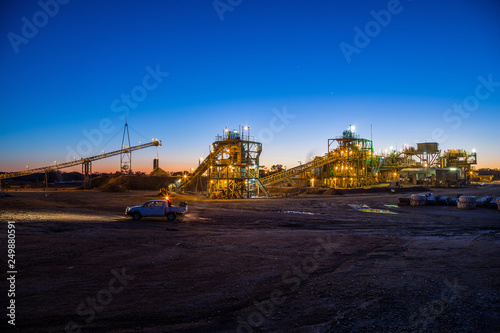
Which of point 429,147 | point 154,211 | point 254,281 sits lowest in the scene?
point 254,281

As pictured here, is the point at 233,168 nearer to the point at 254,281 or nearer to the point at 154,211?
the point at 154,211

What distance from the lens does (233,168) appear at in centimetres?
4200

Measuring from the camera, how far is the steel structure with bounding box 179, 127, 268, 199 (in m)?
41.4

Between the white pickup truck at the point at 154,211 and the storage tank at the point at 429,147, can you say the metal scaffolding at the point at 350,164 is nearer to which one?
A: the storage tank at the point at 429,147

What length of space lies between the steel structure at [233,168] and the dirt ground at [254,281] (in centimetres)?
2602

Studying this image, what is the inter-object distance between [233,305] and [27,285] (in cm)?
550

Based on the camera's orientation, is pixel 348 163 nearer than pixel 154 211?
No

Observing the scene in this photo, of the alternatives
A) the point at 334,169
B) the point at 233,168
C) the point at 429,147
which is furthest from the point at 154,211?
the point at 429,147

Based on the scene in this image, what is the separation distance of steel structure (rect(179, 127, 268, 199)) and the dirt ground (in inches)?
1024

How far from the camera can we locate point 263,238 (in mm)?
14211

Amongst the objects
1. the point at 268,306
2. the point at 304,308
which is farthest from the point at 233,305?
the point at 304,308

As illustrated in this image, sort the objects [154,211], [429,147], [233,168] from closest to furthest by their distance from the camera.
Answer: [154,211] → [233,168] → [429,147]

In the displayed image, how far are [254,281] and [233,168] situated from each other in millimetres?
33821

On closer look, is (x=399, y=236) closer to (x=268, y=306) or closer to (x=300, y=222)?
(x=300, y=222)
